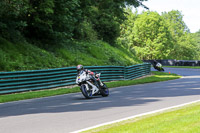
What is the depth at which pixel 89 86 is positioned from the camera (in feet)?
42.7

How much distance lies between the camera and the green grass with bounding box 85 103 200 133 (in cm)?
616

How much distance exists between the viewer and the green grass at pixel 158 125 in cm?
616

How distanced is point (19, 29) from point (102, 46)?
10.5 m

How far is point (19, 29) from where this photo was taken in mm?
23875

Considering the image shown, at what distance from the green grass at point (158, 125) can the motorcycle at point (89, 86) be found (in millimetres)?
4973

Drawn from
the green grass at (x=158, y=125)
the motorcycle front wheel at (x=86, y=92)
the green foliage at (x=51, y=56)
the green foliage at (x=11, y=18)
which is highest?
the green foliage at (x=11, y=18)

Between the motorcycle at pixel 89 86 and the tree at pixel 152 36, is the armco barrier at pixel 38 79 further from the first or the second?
the tree at pixel 152 36

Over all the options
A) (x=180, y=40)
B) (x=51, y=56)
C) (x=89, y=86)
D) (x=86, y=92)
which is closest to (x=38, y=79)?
(x=89, y=86)

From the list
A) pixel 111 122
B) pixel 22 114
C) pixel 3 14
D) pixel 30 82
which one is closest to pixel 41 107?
pixel 22 114

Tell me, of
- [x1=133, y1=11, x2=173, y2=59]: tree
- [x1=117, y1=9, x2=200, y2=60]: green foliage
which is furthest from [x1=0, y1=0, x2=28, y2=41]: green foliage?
[x1=133, y1=11, x2=173, y2=59]: tree

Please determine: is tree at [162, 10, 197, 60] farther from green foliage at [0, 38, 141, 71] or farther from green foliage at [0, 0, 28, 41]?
green foliage at [0, 0, 28, 41]

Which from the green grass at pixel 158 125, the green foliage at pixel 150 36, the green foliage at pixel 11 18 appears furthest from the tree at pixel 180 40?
the green grass at pixel 158 125

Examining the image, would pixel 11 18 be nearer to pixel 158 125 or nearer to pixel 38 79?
pixel 38 79

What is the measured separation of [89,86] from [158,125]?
21.6 feet
